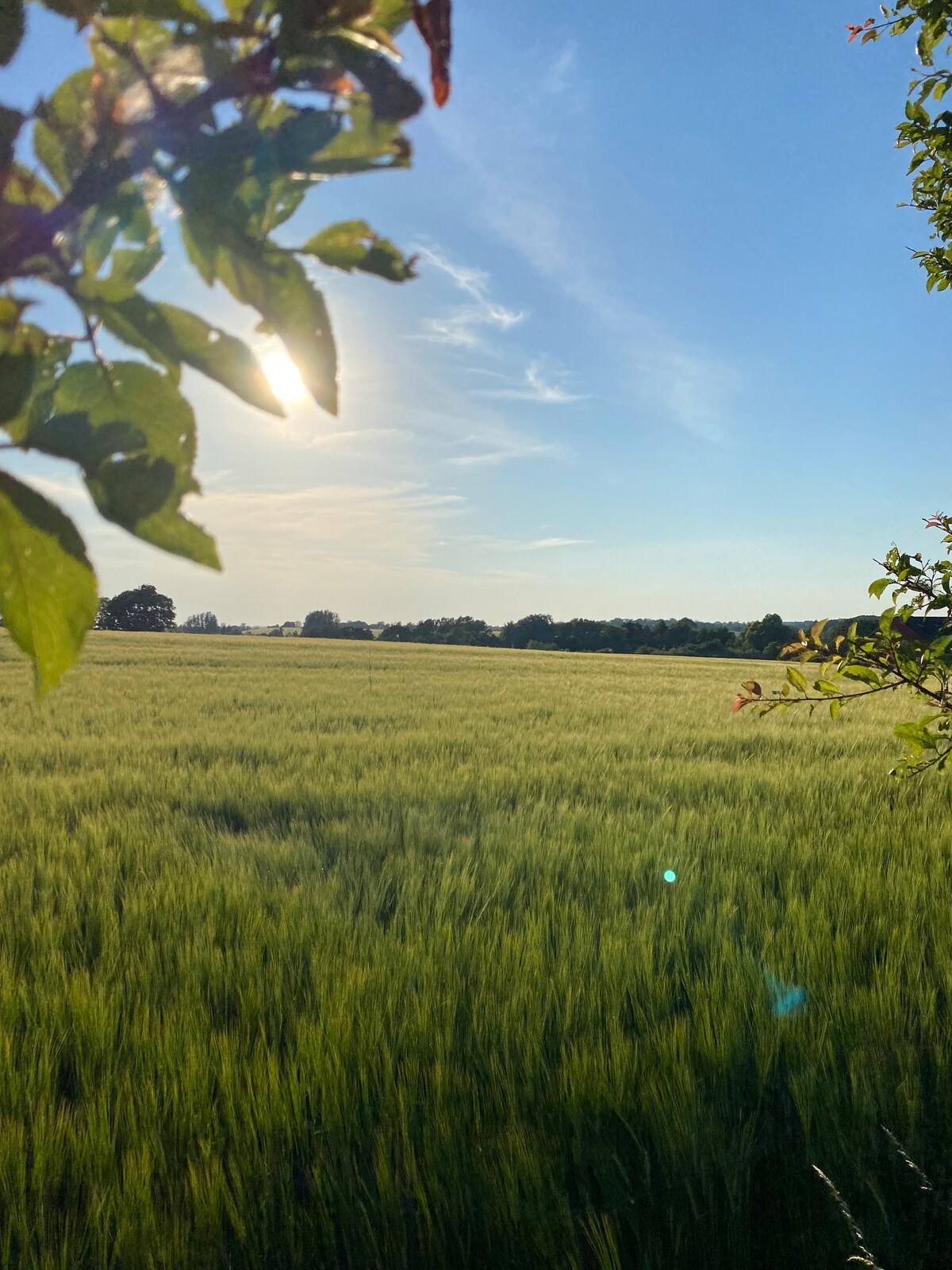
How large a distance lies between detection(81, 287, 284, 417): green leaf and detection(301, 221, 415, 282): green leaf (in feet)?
0.19

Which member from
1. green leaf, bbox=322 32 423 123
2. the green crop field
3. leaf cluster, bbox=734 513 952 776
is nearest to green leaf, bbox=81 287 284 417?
green leaf, bbox=322 32 423 123

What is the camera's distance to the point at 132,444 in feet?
0.96

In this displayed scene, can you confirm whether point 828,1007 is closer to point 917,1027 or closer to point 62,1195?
point 917,1027

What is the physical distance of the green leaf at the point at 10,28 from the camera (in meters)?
0.27

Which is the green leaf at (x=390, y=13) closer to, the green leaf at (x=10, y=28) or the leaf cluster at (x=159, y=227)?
the leaf cluster at (x=159, y=227)

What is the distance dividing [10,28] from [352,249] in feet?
0.48

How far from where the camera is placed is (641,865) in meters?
2.88

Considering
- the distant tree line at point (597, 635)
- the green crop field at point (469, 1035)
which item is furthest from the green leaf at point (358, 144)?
the distant tree line at point (597, 635)

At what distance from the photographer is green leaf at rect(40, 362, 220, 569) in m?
0.29

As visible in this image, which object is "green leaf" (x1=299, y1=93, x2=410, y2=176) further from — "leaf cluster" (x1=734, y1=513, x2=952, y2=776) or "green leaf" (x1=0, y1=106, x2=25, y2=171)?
"leaf cluster" (x1=734, y1=513, x2=952, y2=776)

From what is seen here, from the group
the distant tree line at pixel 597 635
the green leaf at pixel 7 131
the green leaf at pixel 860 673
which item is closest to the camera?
the green leaf at pixel 7 131

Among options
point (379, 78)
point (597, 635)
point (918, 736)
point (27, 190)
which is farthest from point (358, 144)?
point (597, 635)

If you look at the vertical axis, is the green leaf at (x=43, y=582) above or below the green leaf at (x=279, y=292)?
below

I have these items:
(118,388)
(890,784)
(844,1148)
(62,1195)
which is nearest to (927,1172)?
(844,1148)
